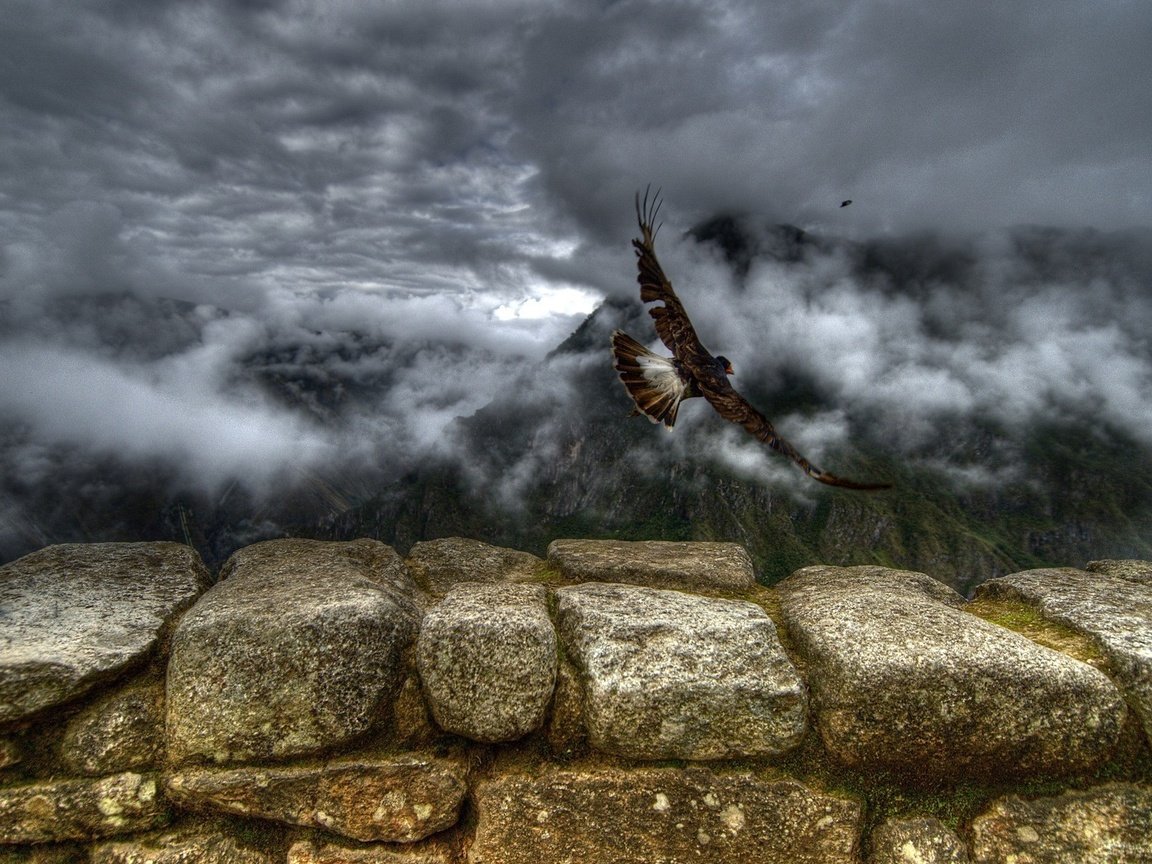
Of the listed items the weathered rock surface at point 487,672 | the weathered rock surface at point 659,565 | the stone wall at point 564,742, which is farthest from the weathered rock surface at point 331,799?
the weathered rock surface at point 659,565

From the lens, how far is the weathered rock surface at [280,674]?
7047 mm

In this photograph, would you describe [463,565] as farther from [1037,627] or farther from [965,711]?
[1037,627]

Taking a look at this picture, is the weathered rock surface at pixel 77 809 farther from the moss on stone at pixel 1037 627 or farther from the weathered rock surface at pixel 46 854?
the moss on stone at pixel 1037 627

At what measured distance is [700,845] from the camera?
6.64 metres

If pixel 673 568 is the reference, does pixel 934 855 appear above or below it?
below

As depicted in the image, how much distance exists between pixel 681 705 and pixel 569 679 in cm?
135

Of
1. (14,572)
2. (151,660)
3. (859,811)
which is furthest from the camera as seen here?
(14,572)

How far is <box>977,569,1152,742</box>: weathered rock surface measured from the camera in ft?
23.3

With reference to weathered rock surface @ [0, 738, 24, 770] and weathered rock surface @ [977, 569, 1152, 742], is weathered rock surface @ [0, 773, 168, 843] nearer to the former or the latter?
weathered rock surface @ [0, 738, 24, 770]

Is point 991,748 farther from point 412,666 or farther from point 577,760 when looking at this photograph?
point 412,666

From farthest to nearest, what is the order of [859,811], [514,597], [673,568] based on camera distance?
[673,568] → [514,597] → [859,811]

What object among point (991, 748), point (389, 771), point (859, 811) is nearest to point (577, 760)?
point (389, 771)

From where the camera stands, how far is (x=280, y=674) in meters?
7.15

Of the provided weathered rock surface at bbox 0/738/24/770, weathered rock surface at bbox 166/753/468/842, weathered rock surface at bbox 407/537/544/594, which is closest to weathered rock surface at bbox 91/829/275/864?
weathered rock surface at bbox 166/753/468/842
